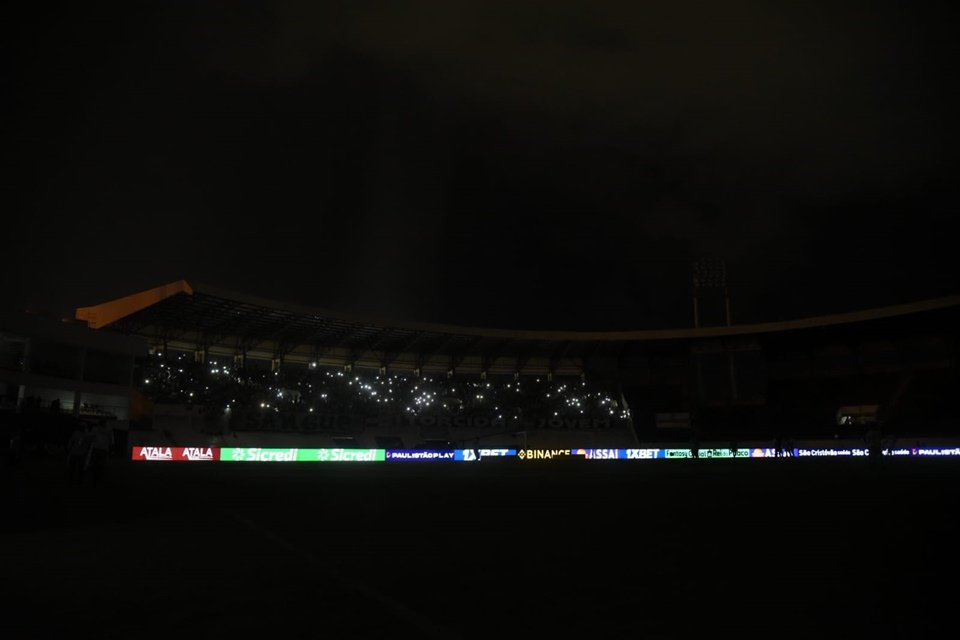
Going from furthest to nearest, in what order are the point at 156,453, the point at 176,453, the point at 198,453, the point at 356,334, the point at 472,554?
the point at 356,334 → the point at 198,453 → the point at 176,453 → the point at 156,453 → the point at 472,554

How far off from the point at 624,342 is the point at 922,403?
2672 centimetres

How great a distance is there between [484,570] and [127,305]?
52949mm

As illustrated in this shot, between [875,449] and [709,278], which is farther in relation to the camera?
[709,278]

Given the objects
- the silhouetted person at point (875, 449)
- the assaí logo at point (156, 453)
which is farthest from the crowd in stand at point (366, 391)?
the silhouetted person at point (875, 449)

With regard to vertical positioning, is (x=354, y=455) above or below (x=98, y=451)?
below

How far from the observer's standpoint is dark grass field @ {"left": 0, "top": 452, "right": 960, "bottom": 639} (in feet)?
13.8

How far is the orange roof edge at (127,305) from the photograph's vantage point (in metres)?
46.8

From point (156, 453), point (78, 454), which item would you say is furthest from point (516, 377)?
point (78, 454)

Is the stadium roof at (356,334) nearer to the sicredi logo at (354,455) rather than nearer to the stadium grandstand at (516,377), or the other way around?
the stadium grandstand at (516,377)

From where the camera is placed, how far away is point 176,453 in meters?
42.9

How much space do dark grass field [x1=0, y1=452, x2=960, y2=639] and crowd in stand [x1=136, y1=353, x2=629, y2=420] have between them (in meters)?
47.3

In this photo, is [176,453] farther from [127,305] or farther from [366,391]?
[366,391]

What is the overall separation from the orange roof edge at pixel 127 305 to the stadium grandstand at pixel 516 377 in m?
0.15

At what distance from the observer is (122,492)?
575 inches
